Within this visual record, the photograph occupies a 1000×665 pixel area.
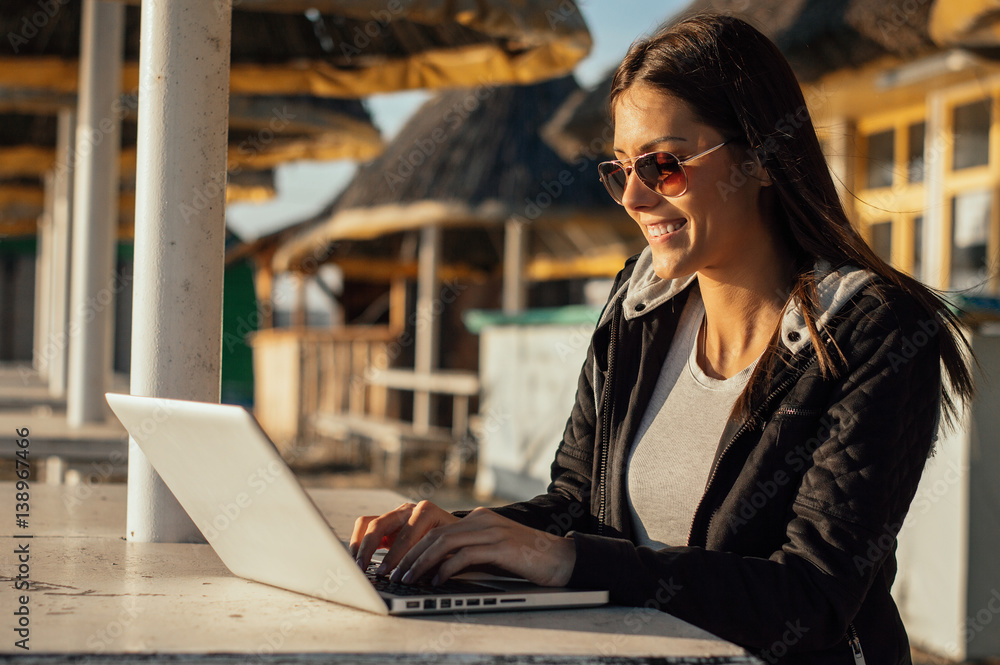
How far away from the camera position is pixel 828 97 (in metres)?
6.84

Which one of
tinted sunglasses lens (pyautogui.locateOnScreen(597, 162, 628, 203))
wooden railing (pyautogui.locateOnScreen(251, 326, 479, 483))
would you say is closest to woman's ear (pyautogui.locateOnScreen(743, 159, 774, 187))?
tinted sunglasses lens (pyautogui.locateOnScreen(597, 162, 628, 203))

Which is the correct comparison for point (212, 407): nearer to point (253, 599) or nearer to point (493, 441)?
point (253, 599)

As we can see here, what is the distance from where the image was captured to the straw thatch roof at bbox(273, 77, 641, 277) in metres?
10.2

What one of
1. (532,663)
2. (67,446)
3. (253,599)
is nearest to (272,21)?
(67,446)

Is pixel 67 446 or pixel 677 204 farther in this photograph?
pixel 67 446

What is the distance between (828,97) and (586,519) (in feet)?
18.2

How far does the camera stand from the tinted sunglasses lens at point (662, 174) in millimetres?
1841

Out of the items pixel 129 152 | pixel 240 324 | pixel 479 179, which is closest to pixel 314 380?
pixel 479 179

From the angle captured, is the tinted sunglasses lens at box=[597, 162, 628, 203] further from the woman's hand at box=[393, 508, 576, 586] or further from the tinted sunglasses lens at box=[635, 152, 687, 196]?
the woman's hand at box=[393, 508, 576, 586]

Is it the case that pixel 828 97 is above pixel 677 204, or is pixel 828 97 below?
above

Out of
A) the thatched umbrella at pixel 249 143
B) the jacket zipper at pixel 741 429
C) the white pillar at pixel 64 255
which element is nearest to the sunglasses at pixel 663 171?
the jacket zipper at pixel 741 429

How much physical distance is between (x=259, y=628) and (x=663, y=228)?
40.4 inches

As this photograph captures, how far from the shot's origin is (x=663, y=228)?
6.21 ft

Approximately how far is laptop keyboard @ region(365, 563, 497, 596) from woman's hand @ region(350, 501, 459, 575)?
0.05 meters
